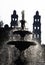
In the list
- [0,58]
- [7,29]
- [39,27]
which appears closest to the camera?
[0,58]

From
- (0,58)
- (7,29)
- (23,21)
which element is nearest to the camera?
(23,21)

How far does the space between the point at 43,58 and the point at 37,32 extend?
39.8 metres

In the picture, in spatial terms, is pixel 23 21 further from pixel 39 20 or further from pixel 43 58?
pixel 39 20

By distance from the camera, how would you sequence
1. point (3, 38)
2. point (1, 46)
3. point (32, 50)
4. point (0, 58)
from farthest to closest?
point (3, 38) → point (1, 46) → point (0, 58) → point (32, 50)

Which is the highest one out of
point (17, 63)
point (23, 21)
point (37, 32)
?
point (23, 21)

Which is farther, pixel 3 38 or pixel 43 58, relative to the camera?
pixel 3 38

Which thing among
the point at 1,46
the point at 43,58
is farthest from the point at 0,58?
the point at 43,58

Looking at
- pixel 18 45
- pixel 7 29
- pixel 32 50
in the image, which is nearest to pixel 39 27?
pixel 7 29

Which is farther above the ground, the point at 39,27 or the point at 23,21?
the point at 23,21

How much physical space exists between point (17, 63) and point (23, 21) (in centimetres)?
792

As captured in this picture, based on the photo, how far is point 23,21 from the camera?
40.2 m

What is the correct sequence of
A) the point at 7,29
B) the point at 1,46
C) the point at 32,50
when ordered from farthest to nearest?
the point at 7,29, the point at 1,46, the point at 32,50

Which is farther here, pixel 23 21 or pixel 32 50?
pixel 32 50

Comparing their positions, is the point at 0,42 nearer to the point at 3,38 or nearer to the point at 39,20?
the point at 3,38
